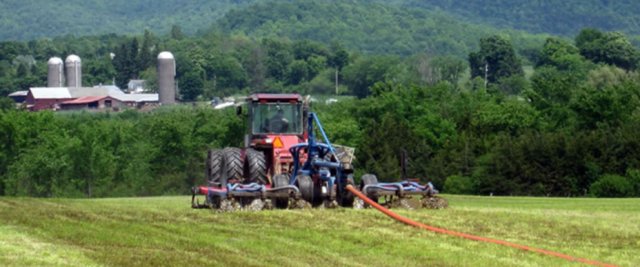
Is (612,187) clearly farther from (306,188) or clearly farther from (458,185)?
(306,188)

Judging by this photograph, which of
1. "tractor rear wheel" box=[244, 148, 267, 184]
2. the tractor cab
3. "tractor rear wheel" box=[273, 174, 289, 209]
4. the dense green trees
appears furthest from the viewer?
the dense green trees

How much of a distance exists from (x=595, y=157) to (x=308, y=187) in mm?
49332

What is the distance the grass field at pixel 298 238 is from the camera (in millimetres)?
21422

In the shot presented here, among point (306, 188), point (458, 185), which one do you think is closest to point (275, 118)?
point (306, 188)

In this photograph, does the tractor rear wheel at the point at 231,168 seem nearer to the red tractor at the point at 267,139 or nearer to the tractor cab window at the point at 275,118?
the red tractor at the point at 267,139

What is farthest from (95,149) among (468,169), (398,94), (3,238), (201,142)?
(3,238)

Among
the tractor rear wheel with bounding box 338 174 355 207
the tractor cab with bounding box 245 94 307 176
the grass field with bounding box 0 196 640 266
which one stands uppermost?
the tractor cab with bounding box 245 94 307 176

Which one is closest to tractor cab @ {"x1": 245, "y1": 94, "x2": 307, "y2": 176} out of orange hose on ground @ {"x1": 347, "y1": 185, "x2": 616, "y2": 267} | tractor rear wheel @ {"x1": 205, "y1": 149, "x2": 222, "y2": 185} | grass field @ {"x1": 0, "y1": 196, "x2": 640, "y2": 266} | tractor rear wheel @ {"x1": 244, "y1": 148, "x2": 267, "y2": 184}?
tractor rear wheel @ {"x1": 205, "y1": 149, "x2": 222, "y2": 185}

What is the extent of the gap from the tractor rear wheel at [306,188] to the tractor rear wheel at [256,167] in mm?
2574

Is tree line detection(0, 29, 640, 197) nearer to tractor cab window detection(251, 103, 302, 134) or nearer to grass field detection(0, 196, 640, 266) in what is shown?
tractor cab window detection(251, 103, 302, 134)

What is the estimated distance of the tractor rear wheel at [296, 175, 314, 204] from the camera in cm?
3170

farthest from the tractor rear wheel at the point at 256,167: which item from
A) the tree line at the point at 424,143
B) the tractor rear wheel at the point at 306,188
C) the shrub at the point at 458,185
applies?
the shrub at the point at 458,185

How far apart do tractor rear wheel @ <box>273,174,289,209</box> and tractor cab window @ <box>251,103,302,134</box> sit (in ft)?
14.9

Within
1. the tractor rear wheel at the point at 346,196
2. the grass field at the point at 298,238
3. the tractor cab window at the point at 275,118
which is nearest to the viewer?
the grass field at the point at 298,238
